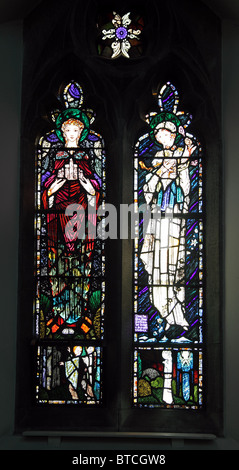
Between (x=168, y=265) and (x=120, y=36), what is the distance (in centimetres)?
180

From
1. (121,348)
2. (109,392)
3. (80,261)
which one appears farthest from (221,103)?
(109,392)

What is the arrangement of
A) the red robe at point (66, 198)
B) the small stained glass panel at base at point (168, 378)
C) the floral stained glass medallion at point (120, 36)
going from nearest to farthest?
the small stained glass panel at base at point (168, 378) < the red robe at point (66, 198) < the floral stained glass medallion at point (120, 36)

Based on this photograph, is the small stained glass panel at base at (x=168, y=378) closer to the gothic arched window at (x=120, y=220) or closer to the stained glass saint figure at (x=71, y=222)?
the gothic arched window at (x=120, y=220)

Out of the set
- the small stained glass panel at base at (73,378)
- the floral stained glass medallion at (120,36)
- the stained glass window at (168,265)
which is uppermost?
the floral stained glass medallion at (120,36)

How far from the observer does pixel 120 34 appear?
200 inches

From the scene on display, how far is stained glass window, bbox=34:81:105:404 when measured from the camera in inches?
191

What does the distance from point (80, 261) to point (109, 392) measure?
0.98 meters

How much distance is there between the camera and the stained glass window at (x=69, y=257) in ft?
15.9

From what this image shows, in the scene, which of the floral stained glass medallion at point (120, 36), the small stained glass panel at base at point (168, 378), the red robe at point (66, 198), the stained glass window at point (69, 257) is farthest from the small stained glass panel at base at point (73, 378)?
the floral stained glass medallion at point (120, 36)

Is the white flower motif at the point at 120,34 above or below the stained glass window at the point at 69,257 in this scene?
above

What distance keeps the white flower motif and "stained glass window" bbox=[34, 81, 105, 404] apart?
416 millimetres

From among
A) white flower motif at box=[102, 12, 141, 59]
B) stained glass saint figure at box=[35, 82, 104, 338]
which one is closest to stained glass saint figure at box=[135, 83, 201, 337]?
stained glass saint figure at box=[35, 82, 104, 338]

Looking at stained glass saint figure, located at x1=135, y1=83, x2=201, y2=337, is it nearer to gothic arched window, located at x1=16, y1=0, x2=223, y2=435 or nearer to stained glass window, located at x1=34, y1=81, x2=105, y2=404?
gothic arched window, located at x1=16, y1=0, x2=223, y2=435

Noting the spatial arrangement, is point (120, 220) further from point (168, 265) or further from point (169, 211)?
point (168, 265)
